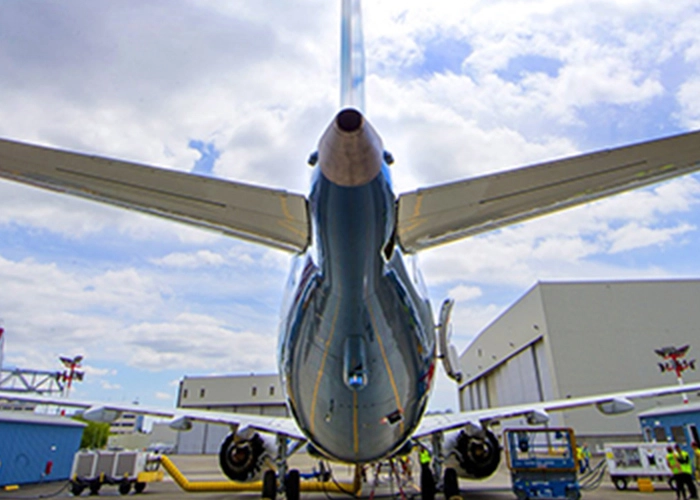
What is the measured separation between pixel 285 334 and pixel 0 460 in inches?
719

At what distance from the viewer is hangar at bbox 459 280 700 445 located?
3334 cm

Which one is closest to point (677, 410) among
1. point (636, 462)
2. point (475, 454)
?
point (636, 462)

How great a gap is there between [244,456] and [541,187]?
9.18m

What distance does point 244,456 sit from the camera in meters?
10.5

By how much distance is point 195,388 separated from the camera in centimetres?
6103

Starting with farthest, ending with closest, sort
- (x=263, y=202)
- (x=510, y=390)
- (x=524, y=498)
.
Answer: (x=510, y=390)
(x=524, y=498)
(x=263, y=202)

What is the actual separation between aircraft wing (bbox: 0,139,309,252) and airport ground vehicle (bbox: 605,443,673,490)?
18949 mm

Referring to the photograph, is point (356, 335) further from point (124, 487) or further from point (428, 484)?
point (124, 487)

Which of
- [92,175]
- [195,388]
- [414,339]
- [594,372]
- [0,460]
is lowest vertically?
[0,460]

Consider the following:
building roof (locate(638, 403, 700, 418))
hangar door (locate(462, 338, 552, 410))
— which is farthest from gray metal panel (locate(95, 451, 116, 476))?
hangar door (locate(462, 338, 552, 410))

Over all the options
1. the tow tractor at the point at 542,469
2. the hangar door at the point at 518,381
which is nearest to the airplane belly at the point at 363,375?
the tow tractor at the point at 542,469

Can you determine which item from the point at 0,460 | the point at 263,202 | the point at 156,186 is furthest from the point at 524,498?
the point at 0,460

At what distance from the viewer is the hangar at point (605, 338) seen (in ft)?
109

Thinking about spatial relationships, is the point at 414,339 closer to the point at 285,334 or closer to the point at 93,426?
the point at 285,334
